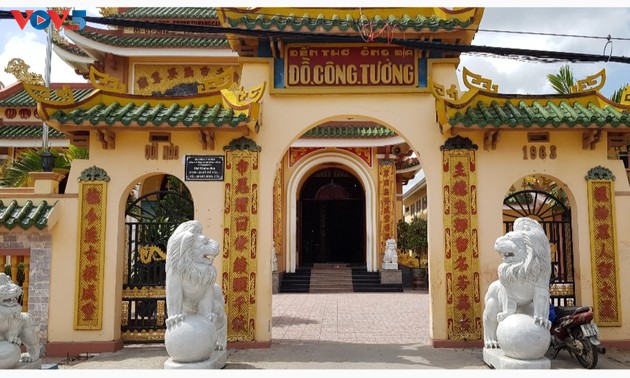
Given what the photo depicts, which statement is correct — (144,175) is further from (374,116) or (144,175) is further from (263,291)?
(374,116)

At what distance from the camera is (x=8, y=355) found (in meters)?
4.86

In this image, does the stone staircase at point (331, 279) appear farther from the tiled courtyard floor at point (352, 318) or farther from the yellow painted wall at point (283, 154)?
the yellow painted wall at point (283, 154)

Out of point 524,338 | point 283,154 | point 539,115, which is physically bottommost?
point 524,338

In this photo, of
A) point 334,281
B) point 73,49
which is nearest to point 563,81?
point 334,281

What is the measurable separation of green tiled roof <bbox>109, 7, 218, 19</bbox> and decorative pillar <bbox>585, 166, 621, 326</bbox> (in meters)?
12.2

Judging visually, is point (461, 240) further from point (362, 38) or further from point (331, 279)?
point (331, 279)

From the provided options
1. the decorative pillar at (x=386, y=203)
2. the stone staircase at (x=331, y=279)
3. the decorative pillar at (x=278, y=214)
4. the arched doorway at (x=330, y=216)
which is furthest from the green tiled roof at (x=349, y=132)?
the stone staircase at (x=331, y=279)

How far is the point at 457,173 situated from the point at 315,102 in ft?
7.40

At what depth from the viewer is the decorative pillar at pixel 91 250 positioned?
693 centimetres

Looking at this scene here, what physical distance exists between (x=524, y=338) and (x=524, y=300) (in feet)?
1.46

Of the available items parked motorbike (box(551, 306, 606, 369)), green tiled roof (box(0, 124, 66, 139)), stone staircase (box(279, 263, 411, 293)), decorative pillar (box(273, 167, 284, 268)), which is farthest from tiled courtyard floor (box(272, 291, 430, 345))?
green tiled roof (box(0, 124, 66, 139))

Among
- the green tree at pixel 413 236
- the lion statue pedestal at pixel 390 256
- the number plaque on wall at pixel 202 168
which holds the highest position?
the number plaque on wall at pixel 202 168

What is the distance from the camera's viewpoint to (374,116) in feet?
24.4

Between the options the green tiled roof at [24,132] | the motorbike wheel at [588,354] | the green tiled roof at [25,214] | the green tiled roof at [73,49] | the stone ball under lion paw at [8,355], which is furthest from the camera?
the green tiled roof at [73,49]
